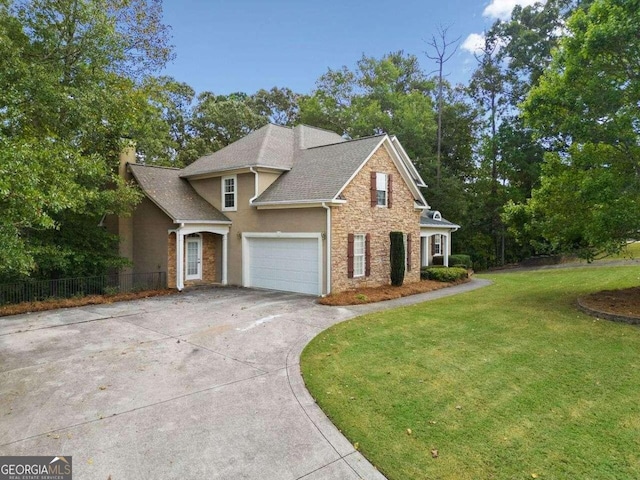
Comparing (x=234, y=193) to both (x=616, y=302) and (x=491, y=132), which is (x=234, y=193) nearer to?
(x=616, y=302)

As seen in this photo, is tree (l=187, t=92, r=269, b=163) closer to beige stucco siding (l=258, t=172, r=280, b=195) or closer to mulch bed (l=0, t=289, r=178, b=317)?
beige stucco siding (l=258, t=172, r=280, b=195)

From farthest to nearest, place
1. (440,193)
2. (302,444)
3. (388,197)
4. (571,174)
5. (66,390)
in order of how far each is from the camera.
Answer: (440,193), (388,197), (571,174), (66,390), (302,444)

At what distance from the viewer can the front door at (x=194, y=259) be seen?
18.6 m

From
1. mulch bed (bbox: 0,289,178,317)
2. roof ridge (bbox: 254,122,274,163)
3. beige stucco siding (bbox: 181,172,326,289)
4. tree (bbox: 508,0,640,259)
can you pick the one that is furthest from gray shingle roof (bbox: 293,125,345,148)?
tree (bbox: 508,0,640,259)

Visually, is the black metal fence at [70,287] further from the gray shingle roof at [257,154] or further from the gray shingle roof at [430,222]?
the gray shingle roof at [430,222]

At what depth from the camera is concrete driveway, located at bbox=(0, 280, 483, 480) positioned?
459 cm

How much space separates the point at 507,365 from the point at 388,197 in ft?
35.2

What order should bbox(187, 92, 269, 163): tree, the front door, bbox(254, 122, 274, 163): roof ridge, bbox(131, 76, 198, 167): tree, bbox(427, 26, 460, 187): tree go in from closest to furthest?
bbox(254, 122, 274, 163): roof ridge < the front door < bbox(131, 76, 198, 167): tree < bbox(427, 26, 460, 187): tree < bbox(187, 92, 269, 163): tree

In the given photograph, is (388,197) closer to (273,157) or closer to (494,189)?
(273,157)

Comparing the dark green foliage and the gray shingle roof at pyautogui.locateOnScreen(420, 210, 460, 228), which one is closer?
the dark green foliage

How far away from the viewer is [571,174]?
12766mm

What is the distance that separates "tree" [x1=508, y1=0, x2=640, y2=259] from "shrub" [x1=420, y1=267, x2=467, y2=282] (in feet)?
22.2

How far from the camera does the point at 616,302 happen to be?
40.4ft

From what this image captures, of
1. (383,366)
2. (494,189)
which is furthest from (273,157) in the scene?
(494,189)
